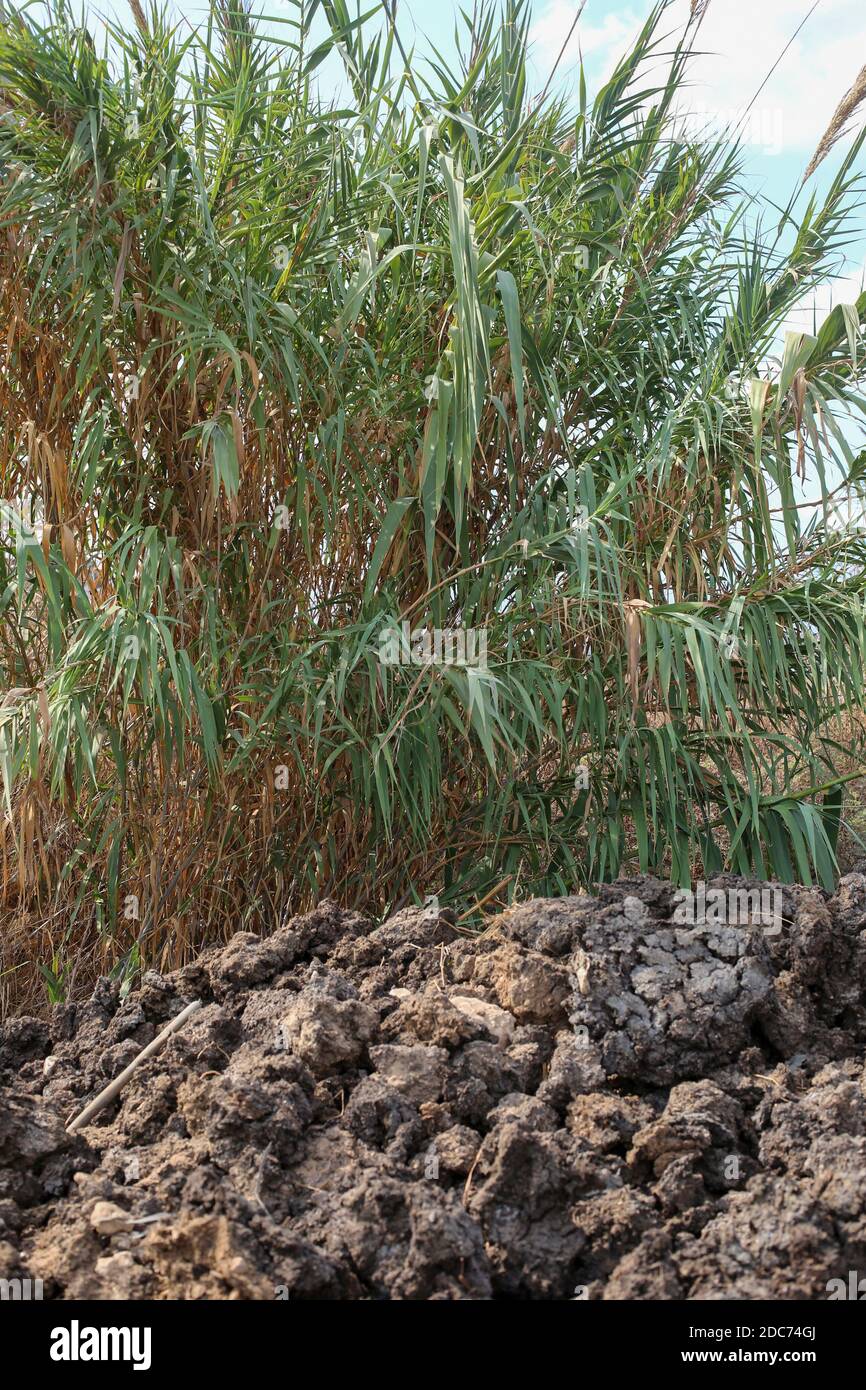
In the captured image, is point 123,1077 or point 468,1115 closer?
point 468,1115

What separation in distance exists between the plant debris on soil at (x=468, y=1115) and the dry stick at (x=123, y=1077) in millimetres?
20

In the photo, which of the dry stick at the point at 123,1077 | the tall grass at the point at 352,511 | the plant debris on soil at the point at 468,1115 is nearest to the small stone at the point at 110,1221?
the plant debris on soil at the point at 468,1115

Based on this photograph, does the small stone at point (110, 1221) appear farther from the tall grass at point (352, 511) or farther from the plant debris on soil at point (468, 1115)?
the tall grass at point (352, 511)

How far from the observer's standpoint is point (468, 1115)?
65.0 inches

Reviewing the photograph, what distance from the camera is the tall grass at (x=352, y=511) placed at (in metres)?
2.40

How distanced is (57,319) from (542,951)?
178 centimetres

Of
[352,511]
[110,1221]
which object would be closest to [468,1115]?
[110,1221]

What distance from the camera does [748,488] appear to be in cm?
305

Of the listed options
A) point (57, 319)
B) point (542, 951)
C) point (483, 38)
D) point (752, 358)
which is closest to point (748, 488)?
point (752, 358)

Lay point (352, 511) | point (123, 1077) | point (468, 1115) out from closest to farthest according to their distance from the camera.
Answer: point (468, 1115), point (123, 1077), point (352, 511)

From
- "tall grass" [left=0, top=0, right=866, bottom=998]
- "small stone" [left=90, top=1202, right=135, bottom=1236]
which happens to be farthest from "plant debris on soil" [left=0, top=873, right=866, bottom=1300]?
"tall grass" [left=0, top=0, right=866, bottom=998]

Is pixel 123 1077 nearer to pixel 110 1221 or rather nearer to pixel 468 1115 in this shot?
pixel 110 1221

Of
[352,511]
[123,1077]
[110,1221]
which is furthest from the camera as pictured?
[352,511]

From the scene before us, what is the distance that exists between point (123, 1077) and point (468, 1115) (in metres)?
0.59
